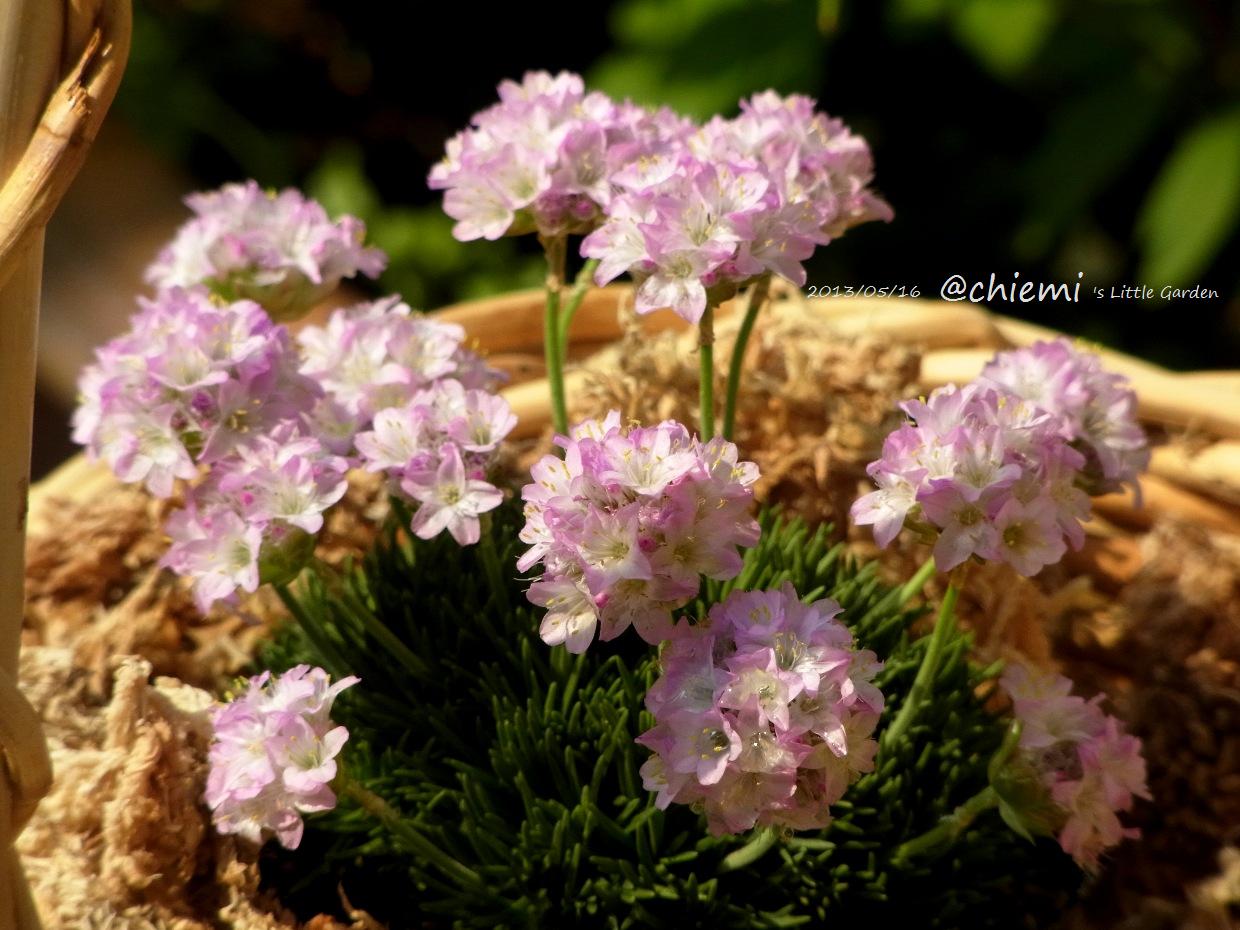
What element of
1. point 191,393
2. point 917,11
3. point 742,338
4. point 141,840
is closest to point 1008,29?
point 917,11

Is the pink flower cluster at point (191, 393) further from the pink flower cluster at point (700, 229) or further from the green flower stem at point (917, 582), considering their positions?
the green flower stem at point (917, 582)

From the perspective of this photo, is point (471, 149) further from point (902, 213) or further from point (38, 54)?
point (902, 213)

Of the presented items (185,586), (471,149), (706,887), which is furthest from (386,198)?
(706,887)

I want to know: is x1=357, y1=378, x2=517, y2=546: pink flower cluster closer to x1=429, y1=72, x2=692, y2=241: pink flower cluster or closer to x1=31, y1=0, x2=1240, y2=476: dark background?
x1=429, y1=72, x2=692, y2=241: pink flower cluster

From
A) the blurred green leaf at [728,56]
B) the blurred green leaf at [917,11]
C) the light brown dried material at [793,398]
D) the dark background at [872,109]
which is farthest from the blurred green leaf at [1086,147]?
the light brown dried material at [793,398]

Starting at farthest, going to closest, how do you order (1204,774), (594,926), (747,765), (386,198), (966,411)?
(386,198) < (1204,774) < (594,926) < (966,411) < (747,765)
